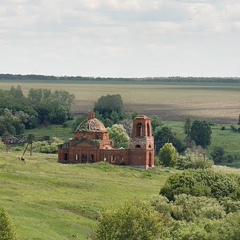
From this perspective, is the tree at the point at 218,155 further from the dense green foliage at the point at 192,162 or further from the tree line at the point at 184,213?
the tree line at the point at 184,213

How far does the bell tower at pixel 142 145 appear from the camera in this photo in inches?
4427

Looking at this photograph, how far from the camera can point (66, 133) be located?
185 m

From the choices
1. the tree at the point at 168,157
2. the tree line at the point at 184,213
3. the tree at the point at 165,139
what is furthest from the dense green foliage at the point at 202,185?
the tree at the point at 165,139

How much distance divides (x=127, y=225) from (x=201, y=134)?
116504 mm

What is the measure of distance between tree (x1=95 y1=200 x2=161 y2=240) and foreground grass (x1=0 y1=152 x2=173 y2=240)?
5635mm

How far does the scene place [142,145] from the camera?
113250 millimetres

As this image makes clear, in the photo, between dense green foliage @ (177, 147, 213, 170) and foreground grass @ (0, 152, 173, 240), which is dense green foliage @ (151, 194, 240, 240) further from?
dense green foliage @ (177, 147, 213, 170)

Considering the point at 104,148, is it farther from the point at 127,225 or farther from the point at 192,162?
the point at 127,225

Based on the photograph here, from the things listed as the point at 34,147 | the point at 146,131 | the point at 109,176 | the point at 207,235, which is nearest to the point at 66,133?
the point at 34,147

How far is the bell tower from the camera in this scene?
11244cm

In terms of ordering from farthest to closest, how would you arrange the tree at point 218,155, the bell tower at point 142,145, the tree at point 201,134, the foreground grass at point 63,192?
1. the tree at point 201,134
2. the tree at point 218,155
3. the bell tower at point 142,145
4. the foreground grass at point 63,192

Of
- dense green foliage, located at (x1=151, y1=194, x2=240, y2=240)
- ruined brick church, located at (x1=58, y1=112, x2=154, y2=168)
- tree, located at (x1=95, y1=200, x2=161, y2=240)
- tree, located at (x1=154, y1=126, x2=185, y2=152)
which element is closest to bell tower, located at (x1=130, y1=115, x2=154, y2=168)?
ruined brick church, located at (x1=58, y1=112, x2=154, y2=168)

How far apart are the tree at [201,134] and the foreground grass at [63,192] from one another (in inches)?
2689

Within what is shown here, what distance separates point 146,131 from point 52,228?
142 ft
